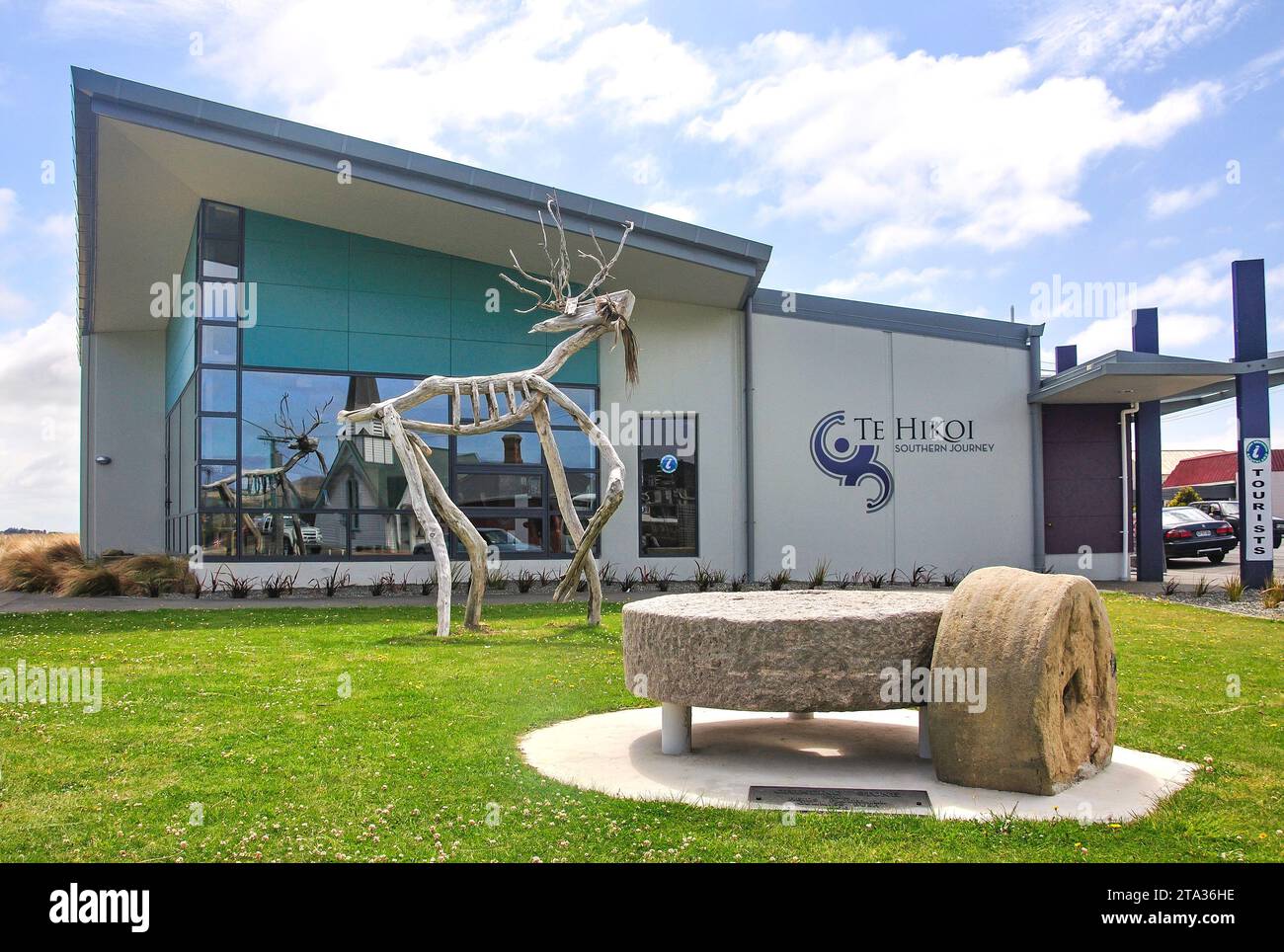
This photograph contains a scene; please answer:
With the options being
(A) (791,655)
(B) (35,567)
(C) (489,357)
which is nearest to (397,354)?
(C) (489,357)

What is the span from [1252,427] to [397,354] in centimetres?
1414

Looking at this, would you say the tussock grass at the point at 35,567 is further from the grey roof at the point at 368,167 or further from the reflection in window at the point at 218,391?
the grey roof at the point at 368,167

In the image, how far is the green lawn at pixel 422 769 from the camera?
380 cm

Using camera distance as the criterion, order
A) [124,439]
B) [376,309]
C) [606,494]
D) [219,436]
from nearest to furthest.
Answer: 1. [606,494]
2. [219,436]
3. [376,309]
4. [124,439]

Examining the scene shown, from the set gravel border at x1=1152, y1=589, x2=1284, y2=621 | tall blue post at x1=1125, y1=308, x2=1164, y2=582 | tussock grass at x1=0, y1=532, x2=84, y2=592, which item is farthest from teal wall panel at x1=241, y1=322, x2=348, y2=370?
tall blue post at x1=1125, y1=308, x2=1164, y2=582

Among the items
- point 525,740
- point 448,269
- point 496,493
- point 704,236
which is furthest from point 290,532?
point 525,740

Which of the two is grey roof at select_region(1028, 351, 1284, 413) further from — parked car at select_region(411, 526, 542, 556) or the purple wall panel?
parked car at select_region(411, 526, 542, 556)

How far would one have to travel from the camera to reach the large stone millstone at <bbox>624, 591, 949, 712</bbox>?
16.1 feet

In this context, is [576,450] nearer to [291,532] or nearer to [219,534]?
[291,532]

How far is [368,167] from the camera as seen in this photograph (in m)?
14.9

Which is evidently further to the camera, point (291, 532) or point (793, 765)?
point (291, 532)

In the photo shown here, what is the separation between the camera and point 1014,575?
4.87 m

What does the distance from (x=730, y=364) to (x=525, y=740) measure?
14.2 metres
